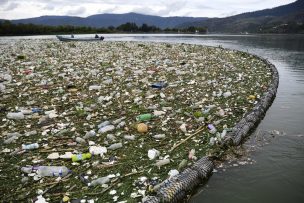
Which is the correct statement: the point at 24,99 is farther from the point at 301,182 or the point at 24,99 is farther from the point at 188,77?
the point at 301,182

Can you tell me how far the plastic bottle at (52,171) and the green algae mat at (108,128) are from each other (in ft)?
0.05

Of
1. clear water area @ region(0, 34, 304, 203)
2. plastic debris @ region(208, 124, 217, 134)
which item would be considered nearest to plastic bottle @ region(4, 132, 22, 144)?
clear water area @ region(0, 34, 304, 203)

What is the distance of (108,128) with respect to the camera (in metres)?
5.99

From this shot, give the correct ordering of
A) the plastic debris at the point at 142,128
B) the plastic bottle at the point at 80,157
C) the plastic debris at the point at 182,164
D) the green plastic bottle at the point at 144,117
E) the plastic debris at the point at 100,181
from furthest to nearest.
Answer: the green plastic bottle at the point at 144,117 < the plastic debris at the point at 142,128 < the plastic bottle at the point at 80,157 < the plastic debris at the point at 182,164 < the plastic debris at the point at 100,181

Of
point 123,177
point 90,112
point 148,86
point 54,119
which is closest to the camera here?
point 123,177

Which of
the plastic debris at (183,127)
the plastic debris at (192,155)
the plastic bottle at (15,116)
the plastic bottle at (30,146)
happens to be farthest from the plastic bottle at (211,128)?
the plastic bottle at (15,116)

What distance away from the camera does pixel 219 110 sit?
279 inches

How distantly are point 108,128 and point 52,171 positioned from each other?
5.92ft

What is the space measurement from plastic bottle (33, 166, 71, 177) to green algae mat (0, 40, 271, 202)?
1 centimetres

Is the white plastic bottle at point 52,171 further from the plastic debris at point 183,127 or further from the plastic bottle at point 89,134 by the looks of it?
the plastic debris at point 183,127

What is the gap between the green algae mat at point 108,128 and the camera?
4152 mm

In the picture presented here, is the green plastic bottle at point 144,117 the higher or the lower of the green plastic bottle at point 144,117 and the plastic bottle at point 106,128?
the higher

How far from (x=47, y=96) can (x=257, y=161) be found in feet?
20.0

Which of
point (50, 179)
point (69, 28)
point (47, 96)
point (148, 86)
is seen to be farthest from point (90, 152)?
point (69, 28)
